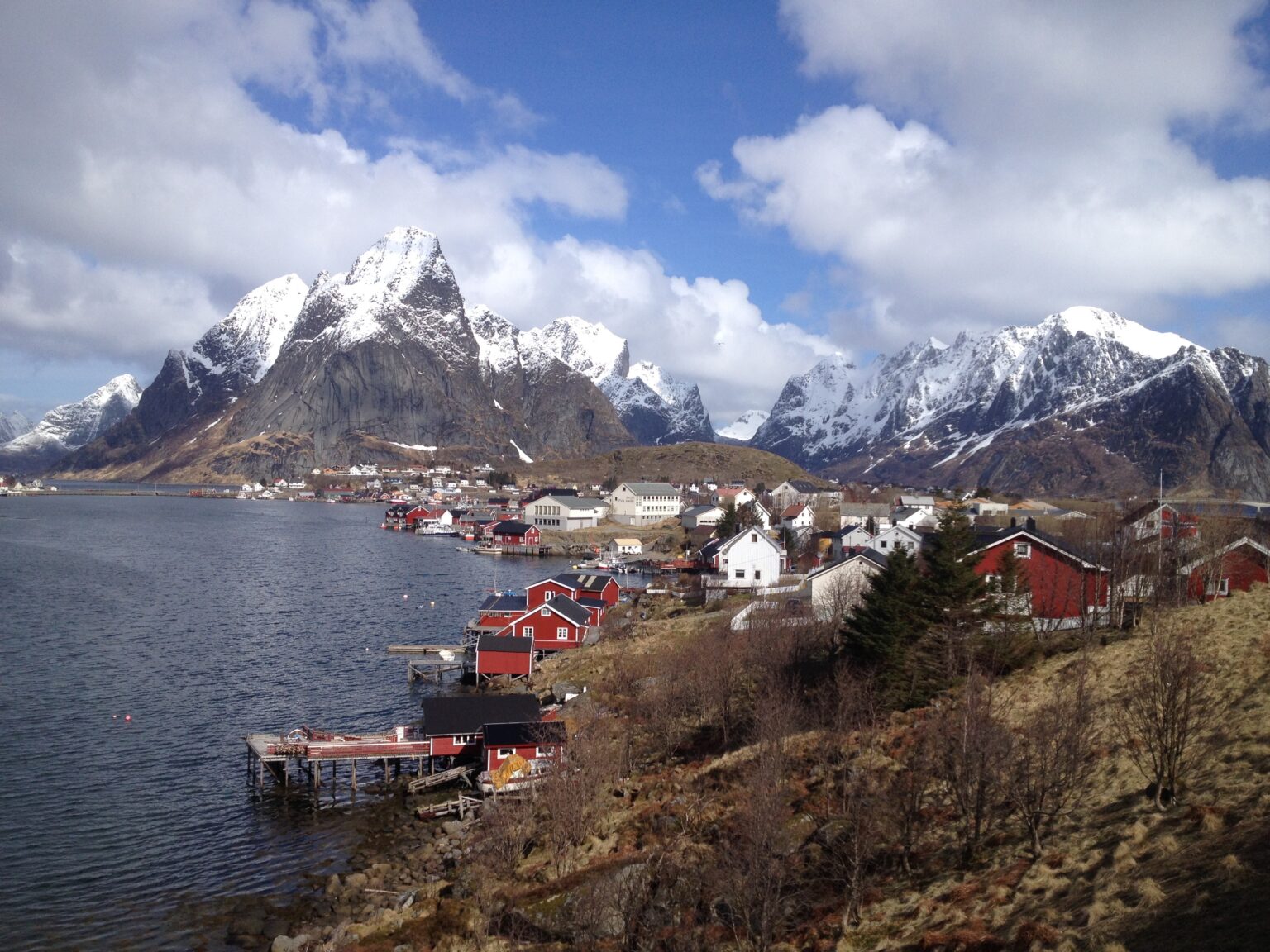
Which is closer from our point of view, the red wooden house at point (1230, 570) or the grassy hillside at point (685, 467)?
the red wooden house at point (1230, 570)

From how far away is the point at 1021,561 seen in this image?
1273 inches

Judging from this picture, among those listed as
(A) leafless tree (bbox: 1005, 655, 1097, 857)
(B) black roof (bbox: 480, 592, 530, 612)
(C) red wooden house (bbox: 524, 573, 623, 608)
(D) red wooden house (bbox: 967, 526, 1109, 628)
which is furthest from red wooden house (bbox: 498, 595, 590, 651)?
(A) leafless tree (bbox: 1005, 655, 1097, 857)

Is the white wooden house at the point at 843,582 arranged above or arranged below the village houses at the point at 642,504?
below

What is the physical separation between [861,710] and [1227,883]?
9.65 metres

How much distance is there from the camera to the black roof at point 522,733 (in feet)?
92.9

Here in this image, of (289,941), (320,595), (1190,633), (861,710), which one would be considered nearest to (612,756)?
Result: (861,710)

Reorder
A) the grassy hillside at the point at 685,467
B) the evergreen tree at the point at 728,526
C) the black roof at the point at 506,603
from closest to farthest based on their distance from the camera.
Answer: the black roof at the point at 506,603 < the evergreen tree at the point at 728,526 < the grassy hillside at the point at 685,467

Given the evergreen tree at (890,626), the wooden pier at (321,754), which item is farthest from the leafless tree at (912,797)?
the wooden pier at (321,754)

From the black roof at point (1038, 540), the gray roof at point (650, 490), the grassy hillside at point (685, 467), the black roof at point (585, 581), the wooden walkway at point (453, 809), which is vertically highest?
the grassy hillside at point (685, 467)

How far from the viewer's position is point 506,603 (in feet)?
155

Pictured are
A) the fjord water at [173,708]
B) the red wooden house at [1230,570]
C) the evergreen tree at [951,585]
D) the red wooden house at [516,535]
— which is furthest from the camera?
the red wooden house at [516,535]

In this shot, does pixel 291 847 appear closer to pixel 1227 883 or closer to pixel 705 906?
pixel 705 906

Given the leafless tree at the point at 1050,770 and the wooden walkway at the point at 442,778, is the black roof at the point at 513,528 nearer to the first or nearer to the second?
the wooden walkway at the point at 442,778

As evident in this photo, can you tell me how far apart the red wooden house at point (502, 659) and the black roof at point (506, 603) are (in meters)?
5.31
